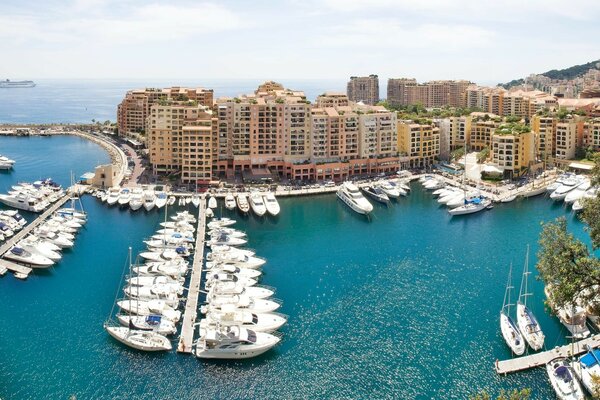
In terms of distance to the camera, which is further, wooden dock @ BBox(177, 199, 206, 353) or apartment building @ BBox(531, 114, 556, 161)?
apartment building @ BBox(531, 114, 556, 161)

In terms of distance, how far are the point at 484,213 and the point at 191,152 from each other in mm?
29992

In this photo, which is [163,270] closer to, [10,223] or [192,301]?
[192,301]

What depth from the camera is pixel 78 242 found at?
4403 centimetres

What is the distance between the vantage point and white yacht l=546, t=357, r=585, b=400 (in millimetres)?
24188

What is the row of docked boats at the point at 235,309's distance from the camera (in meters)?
27.8

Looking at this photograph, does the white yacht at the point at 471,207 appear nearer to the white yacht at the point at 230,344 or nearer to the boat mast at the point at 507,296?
the boat mast at the point at 507,296

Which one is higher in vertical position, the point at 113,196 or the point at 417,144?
the point at 417,144

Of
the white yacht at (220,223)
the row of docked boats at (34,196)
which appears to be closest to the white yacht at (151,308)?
the white yacht at (220,223)

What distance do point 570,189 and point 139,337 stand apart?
44718mm

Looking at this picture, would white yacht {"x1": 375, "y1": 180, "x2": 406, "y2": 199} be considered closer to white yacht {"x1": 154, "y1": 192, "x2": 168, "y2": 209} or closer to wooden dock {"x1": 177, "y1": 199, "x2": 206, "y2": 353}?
wooden dock {"x1": 177, "y1": 199, "x2": 206, "y2": 353}

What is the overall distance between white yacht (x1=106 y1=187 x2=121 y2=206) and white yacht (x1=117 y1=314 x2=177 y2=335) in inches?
1016

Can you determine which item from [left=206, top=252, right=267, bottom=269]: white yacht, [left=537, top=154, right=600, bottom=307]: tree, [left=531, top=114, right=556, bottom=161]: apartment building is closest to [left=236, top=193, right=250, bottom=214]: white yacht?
[left=206, top=252, right=267, bottom=269]: white yacht

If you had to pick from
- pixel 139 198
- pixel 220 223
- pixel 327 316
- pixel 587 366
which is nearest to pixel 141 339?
pixel 327 316

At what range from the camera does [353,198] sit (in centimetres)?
5550
